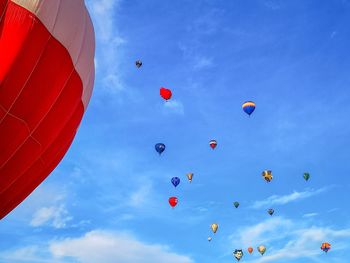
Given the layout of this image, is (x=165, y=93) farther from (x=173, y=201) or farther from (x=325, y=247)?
(x=325, y=247)

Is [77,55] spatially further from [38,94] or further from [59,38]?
[38,94]

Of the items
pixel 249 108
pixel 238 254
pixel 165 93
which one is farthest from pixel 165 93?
pixel 238 254

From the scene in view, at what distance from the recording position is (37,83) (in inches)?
466

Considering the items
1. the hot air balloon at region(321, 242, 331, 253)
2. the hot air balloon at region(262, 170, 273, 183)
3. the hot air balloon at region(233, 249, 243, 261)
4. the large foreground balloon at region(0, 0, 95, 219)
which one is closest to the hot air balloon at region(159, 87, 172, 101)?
the hot air balloon at region(262, 170, 273, 183)

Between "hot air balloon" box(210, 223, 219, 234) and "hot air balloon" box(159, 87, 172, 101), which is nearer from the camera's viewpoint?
"hot air balloon" box(159, 87, 172, 101)

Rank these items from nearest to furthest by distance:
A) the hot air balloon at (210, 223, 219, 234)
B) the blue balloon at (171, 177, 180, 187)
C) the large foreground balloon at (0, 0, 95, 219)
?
the large foreground balloon at (0, 0, 95, 219) < the blue balloon at (171, 177, 180, 187) < the hot air balloon at (210, 223, 219, 234)

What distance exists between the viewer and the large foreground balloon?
1117 cm

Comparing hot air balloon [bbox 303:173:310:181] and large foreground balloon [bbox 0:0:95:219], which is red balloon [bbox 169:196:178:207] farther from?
large foreground balloon [bbox 0:0:95:219]

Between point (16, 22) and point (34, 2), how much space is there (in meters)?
0.67

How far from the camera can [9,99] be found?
36.6 feet

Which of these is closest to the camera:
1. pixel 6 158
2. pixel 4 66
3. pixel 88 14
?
pixel 4 66

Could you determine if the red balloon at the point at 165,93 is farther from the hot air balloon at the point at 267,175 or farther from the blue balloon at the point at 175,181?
the hot air balloon at the point at 267,175

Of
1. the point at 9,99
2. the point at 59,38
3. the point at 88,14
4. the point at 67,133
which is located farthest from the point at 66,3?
the point at 67,133

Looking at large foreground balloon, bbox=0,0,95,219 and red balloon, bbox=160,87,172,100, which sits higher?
red balloon, bbox=160,87,172,100
